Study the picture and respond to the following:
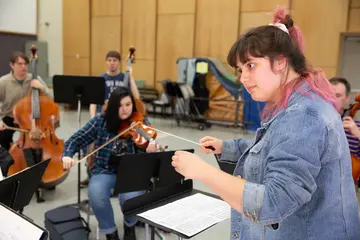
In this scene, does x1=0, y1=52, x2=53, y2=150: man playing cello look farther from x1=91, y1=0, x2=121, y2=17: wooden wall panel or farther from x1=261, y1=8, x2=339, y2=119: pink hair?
x1=91, y1=0, x2=121, y2=17: wooden wall panel

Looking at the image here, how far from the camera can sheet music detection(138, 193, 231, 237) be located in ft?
5.98

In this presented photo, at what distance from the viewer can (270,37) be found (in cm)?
111

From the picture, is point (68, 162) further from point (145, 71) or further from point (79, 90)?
point (145, 71)

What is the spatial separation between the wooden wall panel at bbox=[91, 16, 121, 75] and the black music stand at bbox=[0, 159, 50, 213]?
8685 mm

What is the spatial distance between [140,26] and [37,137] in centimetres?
682

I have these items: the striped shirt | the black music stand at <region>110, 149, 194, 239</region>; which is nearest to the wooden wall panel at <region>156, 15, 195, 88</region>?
the striped shirt

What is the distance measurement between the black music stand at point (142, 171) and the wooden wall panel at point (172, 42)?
693cm

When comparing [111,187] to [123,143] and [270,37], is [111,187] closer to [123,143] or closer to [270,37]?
[123,143]

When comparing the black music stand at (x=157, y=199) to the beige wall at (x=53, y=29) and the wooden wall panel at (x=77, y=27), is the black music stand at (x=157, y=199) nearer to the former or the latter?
the wooden wall panel at (x=77, y=27)

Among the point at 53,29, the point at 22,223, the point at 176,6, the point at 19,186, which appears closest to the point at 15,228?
the point at 22,223

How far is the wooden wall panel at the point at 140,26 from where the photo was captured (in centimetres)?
977

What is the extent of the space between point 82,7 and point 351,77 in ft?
25.1

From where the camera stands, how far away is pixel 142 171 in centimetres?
254

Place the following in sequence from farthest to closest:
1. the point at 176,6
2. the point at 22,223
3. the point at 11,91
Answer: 1. the point at 176,6
2. the point at 11,91
3. the point at 22,223
